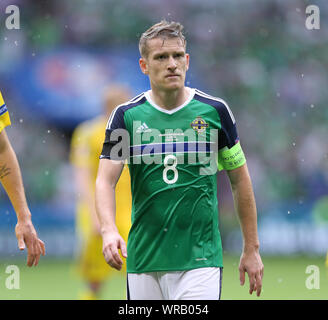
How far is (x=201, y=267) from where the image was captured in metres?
4.38

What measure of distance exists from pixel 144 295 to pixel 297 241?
9.72 metres

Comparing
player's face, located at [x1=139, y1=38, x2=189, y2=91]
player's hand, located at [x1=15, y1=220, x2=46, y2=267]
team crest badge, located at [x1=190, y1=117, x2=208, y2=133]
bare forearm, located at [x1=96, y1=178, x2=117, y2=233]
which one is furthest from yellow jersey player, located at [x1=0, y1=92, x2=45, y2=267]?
team crest badge, located at [x1=190, y1=117, x2=208, y2=133]

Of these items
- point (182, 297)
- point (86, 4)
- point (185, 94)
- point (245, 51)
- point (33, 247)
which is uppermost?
point (86, 4)

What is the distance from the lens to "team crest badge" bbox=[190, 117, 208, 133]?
4527 mm

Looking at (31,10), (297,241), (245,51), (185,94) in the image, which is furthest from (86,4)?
(185,94)

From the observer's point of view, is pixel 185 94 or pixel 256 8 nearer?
pixel 185 94

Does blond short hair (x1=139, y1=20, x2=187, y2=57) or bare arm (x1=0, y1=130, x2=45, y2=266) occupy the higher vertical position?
blond short hair (x1=139, y1=20, x2=187, y2=57)

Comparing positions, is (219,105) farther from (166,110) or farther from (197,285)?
(197,285)

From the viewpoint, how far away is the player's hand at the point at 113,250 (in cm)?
396

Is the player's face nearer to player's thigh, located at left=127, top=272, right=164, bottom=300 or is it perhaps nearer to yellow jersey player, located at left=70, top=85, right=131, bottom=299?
player's thigh, located at left=127, top=272, right=164, bottom=300

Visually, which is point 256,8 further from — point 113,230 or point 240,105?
point 113,230

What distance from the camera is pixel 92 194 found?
302 inches

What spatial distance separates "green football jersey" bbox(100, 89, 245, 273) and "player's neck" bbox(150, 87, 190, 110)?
0.10 ft

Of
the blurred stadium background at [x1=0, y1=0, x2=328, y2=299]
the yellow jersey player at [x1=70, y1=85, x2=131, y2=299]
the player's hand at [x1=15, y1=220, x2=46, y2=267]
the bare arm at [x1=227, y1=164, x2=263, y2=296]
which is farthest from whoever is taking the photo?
the blurred stadium background at [x1=0, y1=0, x2=328, y2=299]
